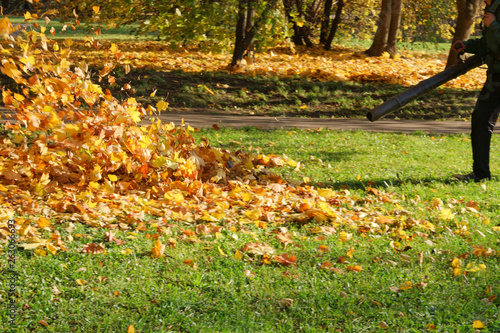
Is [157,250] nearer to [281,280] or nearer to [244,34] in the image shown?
[281,280]

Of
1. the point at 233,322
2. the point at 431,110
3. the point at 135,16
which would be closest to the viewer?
the point at 233,322

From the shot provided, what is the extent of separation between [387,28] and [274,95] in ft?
26.9

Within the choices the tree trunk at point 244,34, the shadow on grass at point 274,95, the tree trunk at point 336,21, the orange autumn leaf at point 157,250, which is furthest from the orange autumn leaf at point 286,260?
the tree trunk at point 336,21

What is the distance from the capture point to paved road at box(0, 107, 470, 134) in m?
9.55

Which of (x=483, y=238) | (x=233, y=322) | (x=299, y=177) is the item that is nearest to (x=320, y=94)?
(x=299, y=177)

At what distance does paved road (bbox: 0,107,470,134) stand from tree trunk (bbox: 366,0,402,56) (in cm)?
815

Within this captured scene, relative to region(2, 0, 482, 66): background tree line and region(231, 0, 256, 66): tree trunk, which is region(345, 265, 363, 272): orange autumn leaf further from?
region(231, 0, 256, 66): tree trunk

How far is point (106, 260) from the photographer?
362 centimetres

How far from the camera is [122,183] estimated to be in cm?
521

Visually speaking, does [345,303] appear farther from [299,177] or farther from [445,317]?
[299,177]

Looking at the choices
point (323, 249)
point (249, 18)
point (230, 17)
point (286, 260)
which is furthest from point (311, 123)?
point (286, 260)

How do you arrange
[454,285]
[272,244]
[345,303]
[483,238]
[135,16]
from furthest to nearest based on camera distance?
[135,16] < [483,238] < [272,244] < [454,285] < [345,303]

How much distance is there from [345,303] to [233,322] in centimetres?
74

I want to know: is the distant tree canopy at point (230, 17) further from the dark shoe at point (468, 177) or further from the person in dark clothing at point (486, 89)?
the dark shoe at point (468, 177)
